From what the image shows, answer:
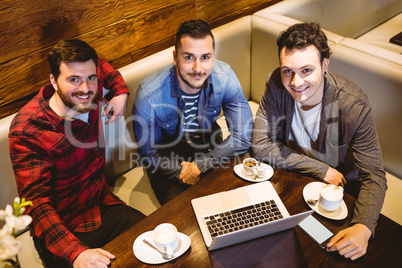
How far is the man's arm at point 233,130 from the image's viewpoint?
1.78 metres

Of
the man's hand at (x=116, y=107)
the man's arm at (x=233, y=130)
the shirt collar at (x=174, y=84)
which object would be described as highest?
the shirt collar at (x=174, y=84)

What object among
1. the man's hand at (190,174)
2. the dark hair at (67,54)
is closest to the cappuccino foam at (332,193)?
the man's hand at (190,174)

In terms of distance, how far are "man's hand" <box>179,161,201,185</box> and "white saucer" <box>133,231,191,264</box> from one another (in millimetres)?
Result: 543

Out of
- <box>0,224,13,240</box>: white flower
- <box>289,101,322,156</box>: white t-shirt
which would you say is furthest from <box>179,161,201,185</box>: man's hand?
<box>0,224,13,240</box>: white flower

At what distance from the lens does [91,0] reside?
1.76 metres

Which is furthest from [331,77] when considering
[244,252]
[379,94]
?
[244,252]

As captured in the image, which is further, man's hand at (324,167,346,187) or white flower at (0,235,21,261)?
man's hand at (324,167,346,187)

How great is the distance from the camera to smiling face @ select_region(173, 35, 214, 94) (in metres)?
1.60

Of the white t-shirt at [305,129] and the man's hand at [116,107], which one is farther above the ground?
the man's hand at [116,107]

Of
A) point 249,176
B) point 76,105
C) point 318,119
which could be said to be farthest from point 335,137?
point 76,105

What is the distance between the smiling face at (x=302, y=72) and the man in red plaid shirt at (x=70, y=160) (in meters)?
0.82

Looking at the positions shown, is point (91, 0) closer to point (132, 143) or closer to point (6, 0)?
point (6, 0)

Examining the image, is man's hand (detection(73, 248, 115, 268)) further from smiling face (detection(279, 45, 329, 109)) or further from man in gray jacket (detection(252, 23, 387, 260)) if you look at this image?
smiling face (detection(279, 45, 329, 109))

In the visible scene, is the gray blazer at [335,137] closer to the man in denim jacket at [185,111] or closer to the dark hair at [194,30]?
the man in denim jacket at [185,111]
